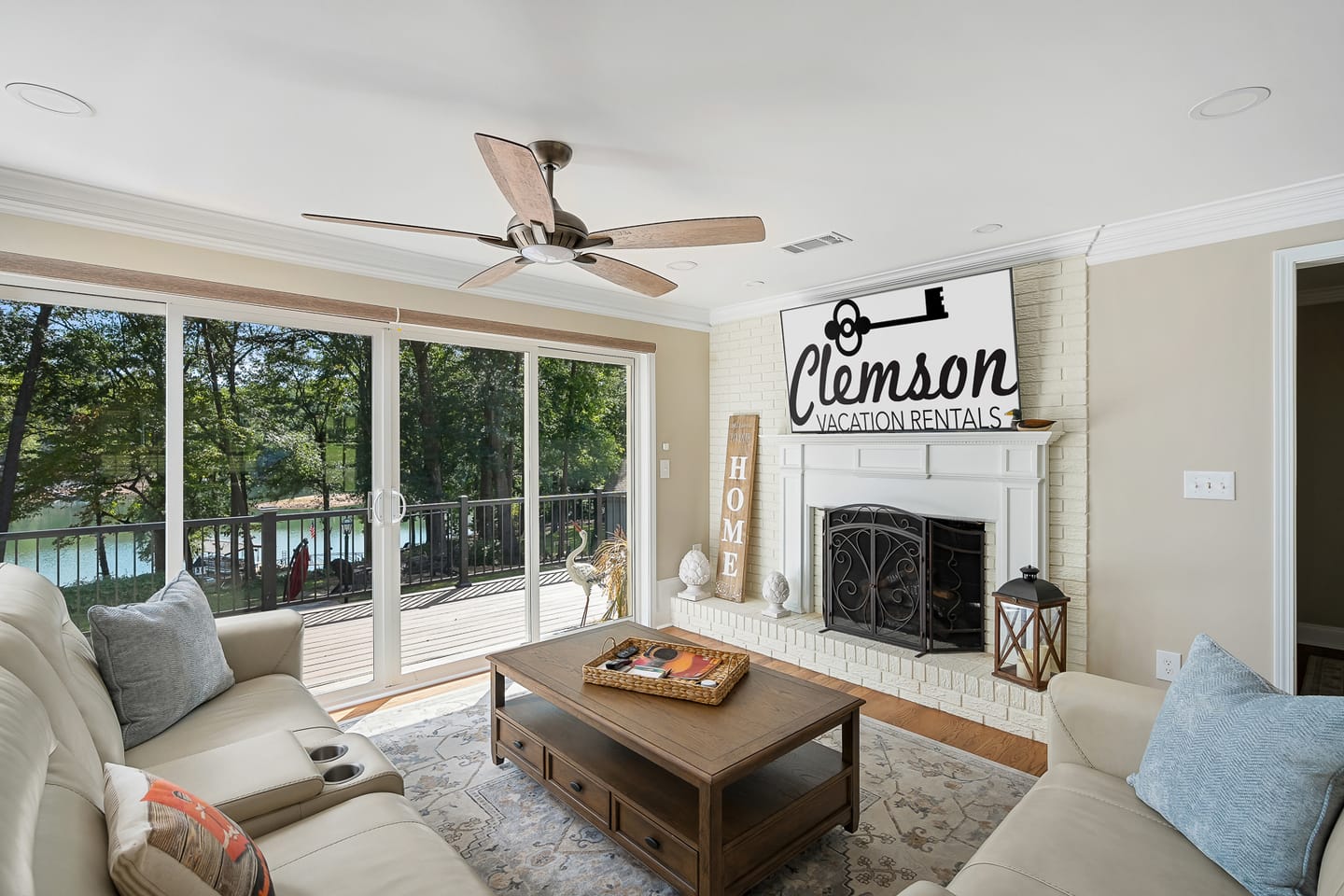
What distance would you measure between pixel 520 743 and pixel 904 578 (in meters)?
2.44

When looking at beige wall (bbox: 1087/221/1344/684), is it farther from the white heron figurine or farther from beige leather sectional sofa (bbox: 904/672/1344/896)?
the white heron figurine

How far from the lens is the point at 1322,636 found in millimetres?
4281

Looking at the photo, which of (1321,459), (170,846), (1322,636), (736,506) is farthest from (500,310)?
(1322,636)

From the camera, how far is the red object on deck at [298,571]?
334 cm

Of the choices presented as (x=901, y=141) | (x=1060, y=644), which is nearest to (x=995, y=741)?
(x=1060, y=644)

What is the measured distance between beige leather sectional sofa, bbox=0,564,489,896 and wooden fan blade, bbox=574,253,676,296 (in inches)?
70.9

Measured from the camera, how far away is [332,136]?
2207 mm

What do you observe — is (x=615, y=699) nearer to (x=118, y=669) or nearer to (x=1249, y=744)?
(x=118, y=669)

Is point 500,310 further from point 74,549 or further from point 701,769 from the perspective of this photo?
point 701,769

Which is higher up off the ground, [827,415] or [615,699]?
[827,415]

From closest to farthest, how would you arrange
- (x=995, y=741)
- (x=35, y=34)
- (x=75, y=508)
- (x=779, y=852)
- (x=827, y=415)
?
(x=35, y=34) → (x=779, y=852) → (x=75, y=508) → (x=995, y=741) → (x=827, y=415)

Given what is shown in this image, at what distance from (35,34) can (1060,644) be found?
4353 millimetres

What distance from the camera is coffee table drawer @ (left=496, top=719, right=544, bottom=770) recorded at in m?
2.45

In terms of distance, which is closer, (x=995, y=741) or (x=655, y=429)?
(x=995, y=741)
